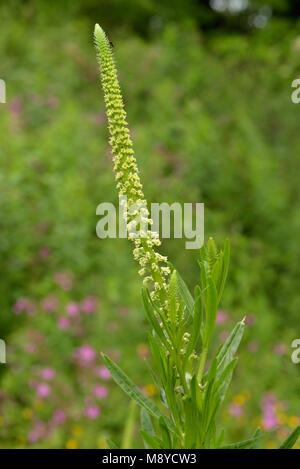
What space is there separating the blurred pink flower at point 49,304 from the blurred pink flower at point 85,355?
38 cm

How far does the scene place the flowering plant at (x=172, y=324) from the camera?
2.29 ft

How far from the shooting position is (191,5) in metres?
11.7

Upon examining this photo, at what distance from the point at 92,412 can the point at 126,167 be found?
8.76 feet

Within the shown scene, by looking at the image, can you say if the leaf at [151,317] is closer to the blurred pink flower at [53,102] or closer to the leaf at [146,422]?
the leaf at [146,422]

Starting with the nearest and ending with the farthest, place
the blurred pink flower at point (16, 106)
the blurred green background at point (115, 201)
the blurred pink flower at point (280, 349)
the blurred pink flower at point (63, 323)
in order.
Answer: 1. the blurred green background at point (115, 201)
2. the blurred pink flower at point (63, 323)
3. the blurred pink flower at point (280, 349)
4. the blurred pink flower at point (16, 106)

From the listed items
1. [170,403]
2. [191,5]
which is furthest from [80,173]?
[191,5]

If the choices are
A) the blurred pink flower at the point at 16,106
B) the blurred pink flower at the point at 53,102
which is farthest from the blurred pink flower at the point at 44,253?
the blurred pink flower at the point at 53,102

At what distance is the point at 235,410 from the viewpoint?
10.7 feet

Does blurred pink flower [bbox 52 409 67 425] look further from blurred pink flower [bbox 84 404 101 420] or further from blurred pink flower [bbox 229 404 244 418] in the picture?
blurred pink flower [bbox 229 404 244 418]

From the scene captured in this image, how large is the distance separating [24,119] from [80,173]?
1.55 metres

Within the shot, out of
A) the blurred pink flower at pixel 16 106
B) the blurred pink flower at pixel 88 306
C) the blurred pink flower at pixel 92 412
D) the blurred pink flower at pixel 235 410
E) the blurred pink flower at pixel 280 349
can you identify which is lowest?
the blurred pink flower at pixel 235 410

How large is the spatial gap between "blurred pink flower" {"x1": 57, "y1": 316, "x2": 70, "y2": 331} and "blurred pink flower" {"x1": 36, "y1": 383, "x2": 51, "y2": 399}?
17.2 inches

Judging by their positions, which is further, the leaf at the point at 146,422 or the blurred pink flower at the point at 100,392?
the blurred pink flower at the point at 100,392

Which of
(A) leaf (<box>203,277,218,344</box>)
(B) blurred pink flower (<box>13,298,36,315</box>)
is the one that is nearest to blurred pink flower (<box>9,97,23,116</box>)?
(B) blurred pink flower (<box>13,298,36,315</box>)
